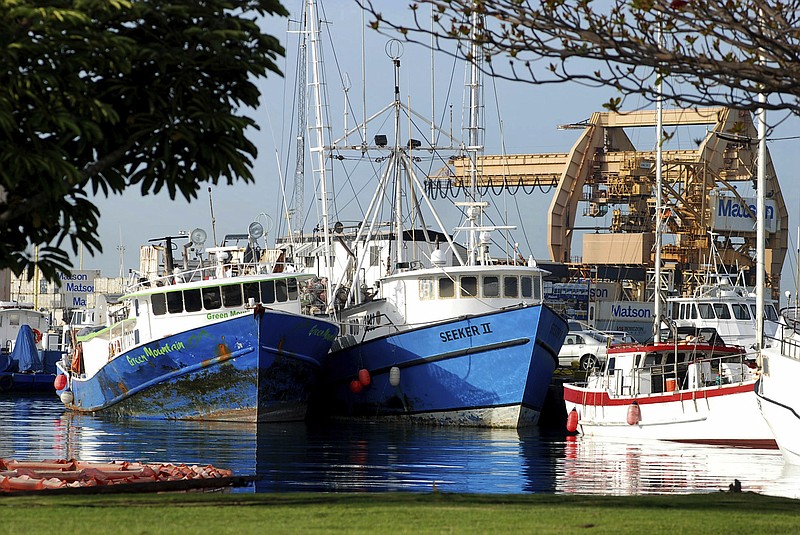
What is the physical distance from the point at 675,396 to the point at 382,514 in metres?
18.3

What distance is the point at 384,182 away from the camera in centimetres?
3775

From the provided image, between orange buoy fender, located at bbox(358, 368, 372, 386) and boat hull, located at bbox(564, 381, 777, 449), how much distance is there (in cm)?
611

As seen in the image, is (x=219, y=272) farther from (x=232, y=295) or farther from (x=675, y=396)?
(x=675, y=396)

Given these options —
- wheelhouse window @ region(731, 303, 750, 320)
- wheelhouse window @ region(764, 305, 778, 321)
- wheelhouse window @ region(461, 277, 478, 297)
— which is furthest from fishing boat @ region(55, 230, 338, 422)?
wheelhouse window @ region(764, 305, 778, 321)

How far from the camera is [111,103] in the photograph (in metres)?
11.8

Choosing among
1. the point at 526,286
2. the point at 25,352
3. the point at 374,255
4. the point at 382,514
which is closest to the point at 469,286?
the point at 526,286

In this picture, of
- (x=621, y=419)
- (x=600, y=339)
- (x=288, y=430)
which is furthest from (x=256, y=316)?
Result: (x=600, y=339)

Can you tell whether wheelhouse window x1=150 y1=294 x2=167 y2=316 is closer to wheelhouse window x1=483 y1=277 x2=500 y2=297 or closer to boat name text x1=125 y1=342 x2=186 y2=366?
boat name text x1=125 y1=342 x2=186 y2=366

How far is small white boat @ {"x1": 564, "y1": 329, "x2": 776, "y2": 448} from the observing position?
27672mm

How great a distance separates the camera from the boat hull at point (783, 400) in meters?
21.9

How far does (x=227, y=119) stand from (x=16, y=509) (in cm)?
408

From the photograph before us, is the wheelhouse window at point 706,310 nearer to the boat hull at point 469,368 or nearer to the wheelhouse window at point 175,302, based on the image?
the boat hull at point 469,368

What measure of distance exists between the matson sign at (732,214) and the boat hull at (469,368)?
2860 centimetres

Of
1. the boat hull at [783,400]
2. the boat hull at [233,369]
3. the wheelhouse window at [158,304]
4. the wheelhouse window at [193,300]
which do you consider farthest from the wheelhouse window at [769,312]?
the boat hull at [783,400]
